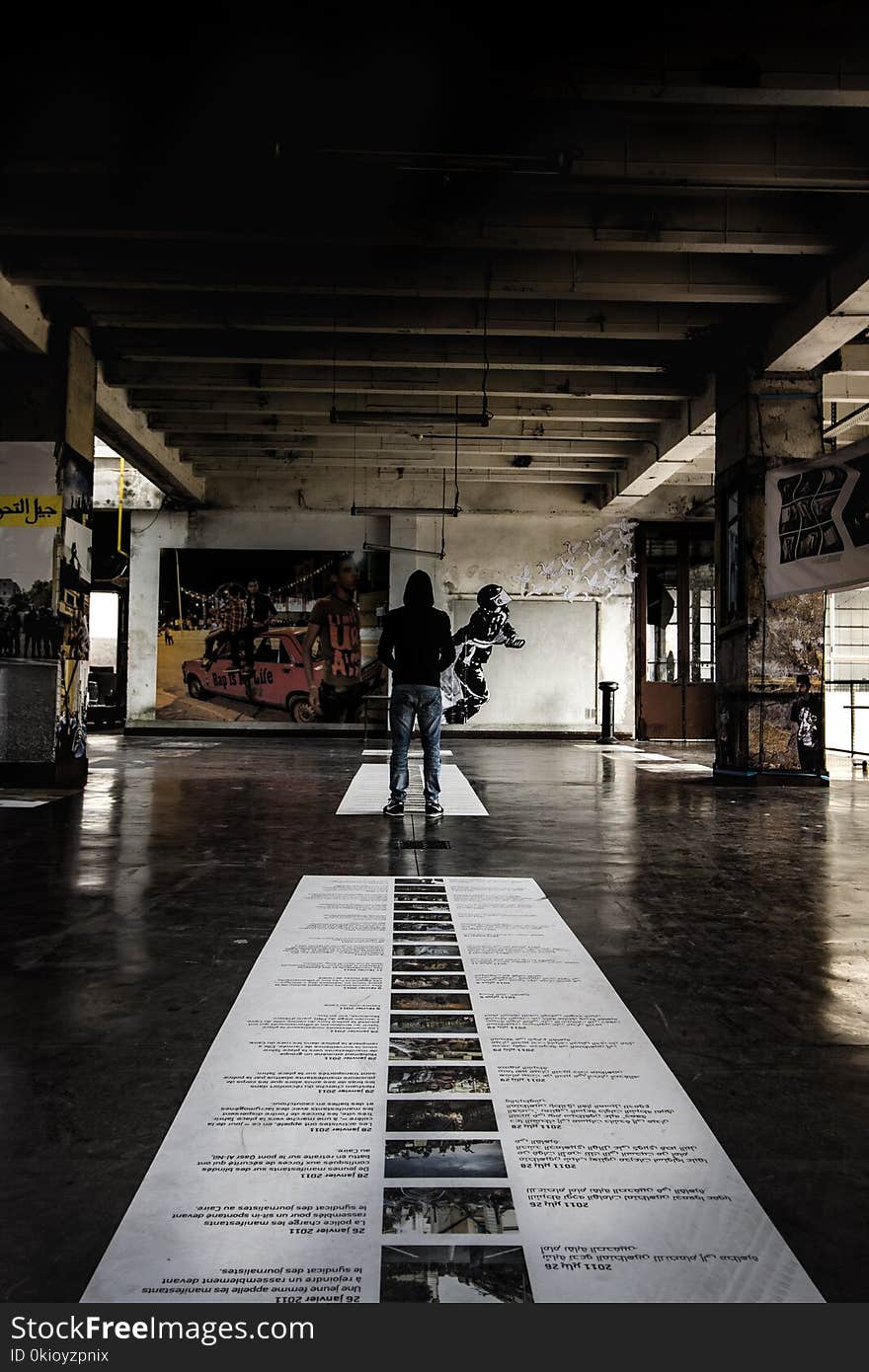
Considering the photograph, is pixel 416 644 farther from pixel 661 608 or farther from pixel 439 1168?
pixel 661 608

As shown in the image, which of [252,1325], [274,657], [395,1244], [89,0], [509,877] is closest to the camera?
[252,1325]

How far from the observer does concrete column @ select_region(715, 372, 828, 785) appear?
731 cm

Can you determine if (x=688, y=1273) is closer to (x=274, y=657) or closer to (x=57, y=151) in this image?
(x=57, y=151)

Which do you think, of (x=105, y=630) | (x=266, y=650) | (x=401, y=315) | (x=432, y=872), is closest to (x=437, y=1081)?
(x=432, y=872)

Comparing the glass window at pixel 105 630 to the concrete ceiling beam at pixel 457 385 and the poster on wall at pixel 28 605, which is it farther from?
the poster on wall at pixel 28 605

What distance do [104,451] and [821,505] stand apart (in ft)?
37.7

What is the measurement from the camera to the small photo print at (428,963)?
2.17 meters

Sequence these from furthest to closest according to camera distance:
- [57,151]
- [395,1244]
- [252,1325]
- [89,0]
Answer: [57,151]
[89,0]
[395,1244]
[252,1325]

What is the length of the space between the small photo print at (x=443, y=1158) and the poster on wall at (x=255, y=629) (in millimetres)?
12680

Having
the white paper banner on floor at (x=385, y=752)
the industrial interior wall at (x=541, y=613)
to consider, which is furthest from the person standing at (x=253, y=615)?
the white paper banner on floor at (x=385, y=752)

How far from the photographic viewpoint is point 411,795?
6199 millimetres

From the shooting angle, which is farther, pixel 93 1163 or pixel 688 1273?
pixel 93 1163

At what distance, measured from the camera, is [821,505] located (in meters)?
6.34

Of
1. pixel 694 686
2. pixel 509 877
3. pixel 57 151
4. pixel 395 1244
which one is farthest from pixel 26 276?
pixel 694 686
